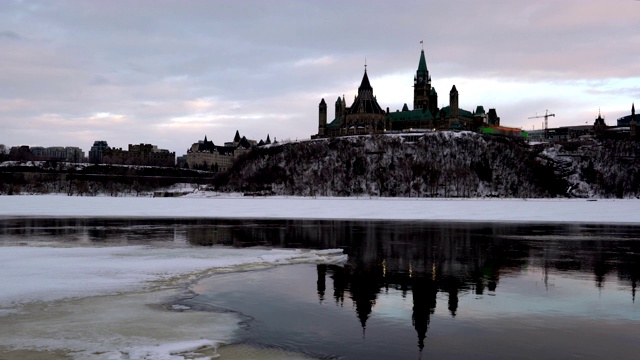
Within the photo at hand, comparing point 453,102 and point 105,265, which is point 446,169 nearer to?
point 453,102

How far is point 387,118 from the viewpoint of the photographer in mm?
172500

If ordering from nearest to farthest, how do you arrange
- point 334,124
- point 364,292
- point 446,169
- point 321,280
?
1. point 364,292
2. point 321,280
3. point 446,169
4. point 334,124

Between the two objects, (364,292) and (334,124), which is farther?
(334,124)

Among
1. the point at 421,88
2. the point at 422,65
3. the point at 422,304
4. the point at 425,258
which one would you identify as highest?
the point at 422,65

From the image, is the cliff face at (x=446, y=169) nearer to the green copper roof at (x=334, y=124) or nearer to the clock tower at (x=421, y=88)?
the green copper roof at (x=334, y=124)

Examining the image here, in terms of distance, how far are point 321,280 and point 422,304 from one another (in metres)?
4.66

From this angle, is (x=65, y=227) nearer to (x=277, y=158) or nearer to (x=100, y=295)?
(x=100, y=295)

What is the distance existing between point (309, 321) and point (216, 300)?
3588mm

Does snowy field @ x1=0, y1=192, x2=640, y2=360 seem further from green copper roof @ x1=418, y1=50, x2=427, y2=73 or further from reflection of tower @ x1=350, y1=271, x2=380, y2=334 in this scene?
green copper roof @ x1=418, y1=50, x2=427, y2=73

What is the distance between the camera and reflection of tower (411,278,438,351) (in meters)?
12.6

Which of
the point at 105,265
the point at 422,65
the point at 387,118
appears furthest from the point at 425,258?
the point at 422,65

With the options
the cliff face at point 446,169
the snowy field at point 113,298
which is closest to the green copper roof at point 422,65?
the cliff face at point 446,169

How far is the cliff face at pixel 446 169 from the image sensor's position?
136 m

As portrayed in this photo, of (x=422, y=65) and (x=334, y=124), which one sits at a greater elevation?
(x=422, y=65)
